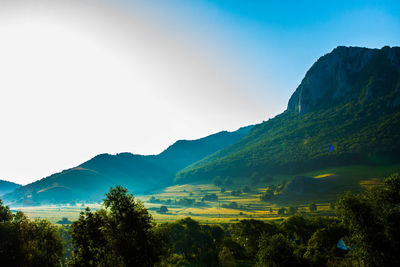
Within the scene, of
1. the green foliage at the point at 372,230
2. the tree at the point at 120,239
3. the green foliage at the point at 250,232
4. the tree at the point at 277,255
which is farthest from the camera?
the green foliage at the point at 250,232

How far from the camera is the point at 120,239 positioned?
31047mm

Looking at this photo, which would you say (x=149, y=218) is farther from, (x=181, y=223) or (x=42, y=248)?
(x=181, y=223)

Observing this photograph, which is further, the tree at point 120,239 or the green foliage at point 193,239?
the green foliage at point 193,239

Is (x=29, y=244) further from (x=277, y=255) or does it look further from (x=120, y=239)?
(x=277, y=255)

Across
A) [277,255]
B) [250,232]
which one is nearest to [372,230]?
[277,255]

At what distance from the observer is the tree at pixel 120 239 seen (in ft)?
101

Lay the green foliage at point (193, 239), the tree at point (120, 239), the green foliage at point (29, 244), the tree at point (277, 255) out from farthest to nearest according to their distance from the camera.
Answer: the green foliage at point (193, 239)
the tree at point (277, 255)
the green foliage at point (29, 244)
the tree at point (120, 239)

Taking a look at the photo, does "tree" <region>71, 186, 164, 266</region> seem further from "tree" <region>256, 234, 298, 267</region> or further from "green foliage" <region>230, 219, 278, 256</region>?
"green foliage" <region>230, 219, 278, 256</region>

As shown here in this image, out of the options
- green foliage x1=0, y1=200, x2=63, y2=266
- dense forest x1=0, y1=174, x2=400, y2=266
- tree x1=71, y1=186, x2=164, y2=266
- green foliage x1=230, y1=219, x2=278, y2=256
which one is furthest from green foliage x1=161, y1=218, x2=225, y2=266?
tree x1=71, y1=186, x2=164, y2=266

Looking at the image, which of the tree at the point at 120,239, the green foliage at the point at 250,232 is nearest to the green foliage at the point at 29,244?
the tree at the point at 120,239

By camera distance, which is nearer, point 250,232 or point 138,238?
point 138,238

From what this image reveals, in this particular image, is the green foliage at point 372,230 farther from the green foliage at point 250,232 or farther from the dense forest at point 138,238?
the green foliage at point 250,232

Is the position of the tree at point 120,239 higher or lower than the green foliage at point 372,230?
higher

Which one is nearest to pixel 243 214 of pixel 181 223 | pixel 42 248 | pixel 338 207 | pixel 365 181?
pixel 181 223
